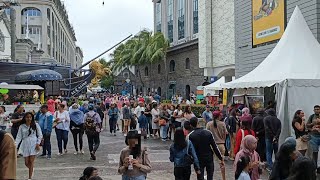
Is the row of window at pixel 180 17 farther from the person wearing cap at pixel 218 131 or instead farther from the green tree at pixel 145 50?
the person wearing cap at pixel 218 131

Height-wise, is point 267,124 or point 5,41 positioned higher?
point 5,41

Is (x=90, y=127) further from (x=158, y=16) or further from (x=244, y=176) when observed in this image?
(x=158, y=16)

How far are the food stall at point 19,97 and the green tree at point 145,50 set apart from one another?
21.4 meters

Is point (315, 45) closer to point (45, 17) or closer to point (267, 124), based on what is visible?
point (267, 124)

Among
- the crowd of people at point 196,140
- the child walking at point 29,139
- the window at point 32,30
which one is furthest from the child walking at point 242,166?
the window at point 32,30

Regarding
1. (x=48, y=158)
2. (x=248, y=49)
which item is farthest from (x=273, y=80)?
(x=248, y=49)

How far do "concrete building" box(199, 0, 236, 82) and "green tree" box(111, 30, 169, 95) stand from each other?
11.4 metres

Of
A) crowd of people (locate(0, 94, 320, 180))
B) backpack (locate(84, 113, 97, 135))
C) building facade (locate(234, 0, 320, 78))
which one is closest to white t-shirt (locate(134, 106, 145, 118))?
crowd of people (locate(0, 94, 320, 180))

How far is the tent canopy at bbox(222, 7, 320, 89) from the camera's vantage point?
1282cm

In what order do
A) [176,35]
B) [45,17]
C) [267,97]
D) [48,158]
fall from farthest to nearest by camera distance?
1. [45,17]
2. [176,35]
3. [267,97]
4. [48,158]

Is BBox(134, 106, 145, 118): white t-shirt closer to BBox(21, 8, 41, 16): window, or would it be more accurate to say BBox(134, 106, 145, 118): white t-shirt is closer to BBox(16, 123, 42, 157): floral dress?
BBox(16, 123, 42, 157): floral dress

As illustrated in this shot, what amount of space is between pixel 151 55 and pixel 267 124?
39825 millimetres

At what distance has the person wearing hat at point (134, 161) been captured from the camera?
611 centimetres

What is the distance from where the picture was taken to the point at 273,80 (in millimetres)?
12844
